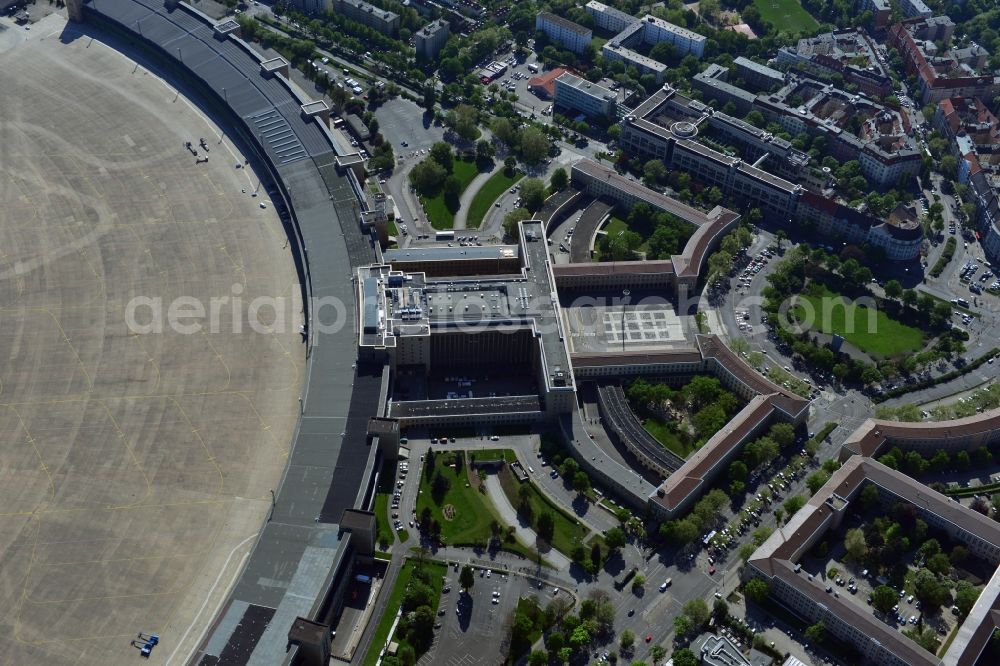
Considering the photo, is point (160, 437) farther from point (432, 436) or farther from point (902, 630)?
point (902, 630)

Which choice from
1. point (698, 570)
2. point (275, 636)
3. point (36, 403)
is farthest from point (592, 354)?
point (36, 403)

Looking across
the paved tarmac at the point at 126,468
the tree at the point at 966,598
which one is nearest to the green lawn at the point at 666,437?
the tree at the point at 966,598

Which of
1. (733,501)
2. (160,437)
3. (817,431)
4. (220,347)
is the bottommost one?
(733,501)

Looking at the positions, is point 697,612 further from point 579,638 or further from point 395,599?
point 395,599

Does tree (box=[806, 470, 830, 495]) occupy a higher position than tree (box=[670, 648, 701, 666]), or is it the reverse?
tree (box=[806, 470, 830, 495])

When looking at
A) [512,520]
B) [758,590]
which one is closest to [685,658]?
[758,590]

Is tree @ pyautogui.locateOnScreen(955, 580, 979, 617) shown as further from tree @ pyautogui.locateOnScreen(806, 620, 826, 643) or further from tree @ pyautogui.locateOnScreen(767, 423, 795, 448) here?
tree @ pyautogui.locateOnScreen(767, 423, 795, 448)

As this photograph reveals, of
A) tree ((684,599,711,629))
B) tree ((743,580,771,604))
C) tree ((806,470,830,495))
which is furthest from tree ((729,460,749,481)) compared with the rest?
tree ((684,599,711,629))

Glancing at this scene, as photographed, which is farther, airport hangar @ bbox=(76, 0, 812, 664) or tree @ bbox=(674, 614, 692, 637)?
tree @ bbox=(674, 614, 692, 637)
